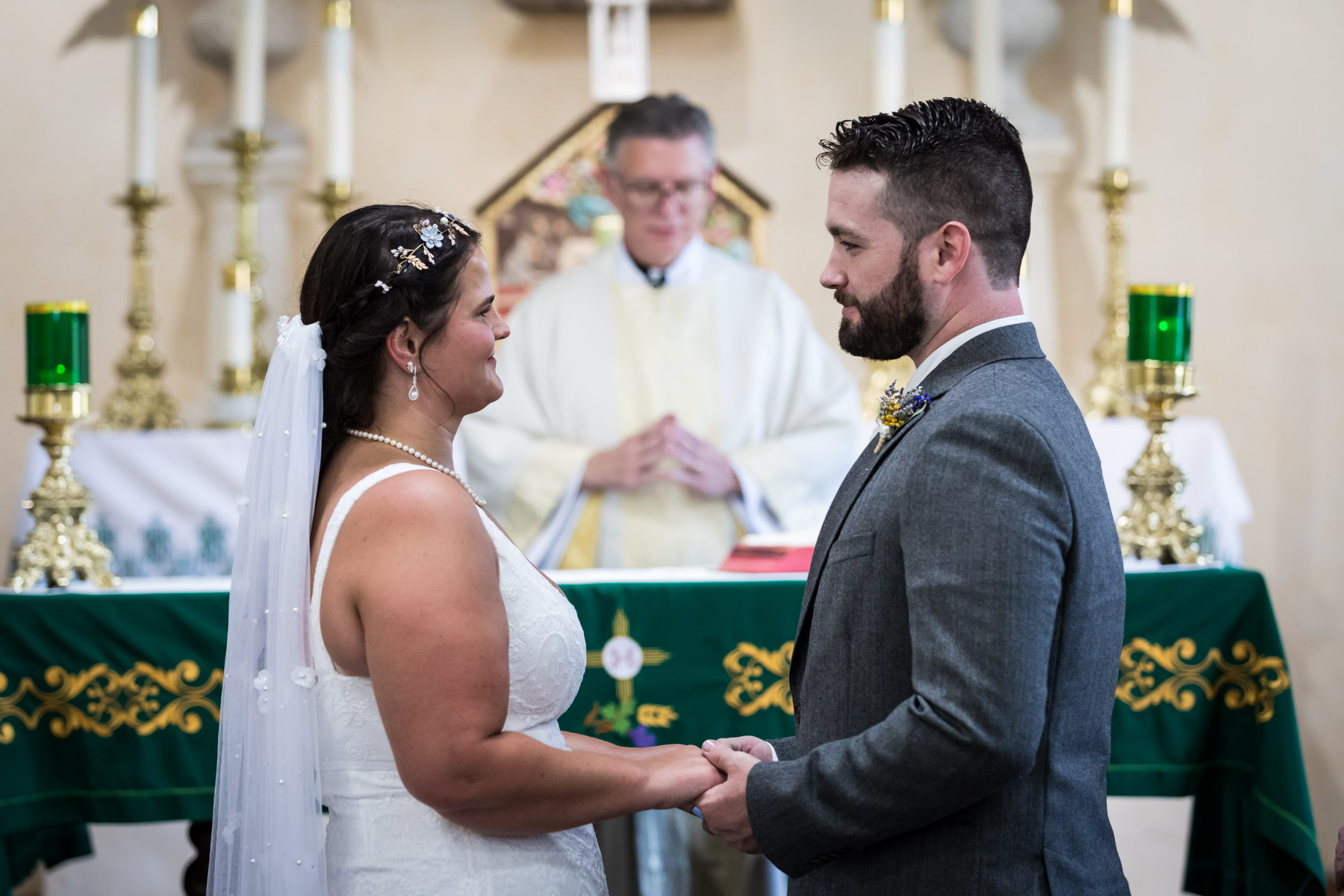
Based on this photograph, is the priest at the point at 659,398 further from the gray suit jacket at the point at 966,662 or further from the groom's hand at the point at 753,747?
the gray suit jacket at the point at 966,662

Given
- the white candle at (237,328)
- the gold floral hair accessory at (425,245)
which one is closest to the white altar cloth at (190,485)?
the white candle at (237,328)

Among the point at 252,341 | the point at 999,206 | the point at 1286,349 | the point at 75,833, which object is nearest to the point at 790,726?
the point at 999,206

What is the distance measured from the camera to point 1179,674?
122 inches

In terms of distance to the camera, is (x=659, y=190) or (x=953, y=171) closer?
(x=953, y=171)

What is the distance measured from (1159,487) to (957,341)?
168cm

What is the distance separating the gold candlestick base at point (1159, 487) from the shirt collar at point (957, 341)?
1.58 m

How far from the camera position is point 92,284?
580 centimetres

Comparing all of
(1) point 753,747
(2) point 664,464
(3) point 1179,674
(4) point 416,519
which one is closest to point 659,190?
(2) point 664,464

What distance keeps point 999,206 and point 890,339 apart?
0.80 ft

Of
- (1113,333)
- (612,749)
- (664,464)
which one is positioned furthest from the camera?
(1113,333)

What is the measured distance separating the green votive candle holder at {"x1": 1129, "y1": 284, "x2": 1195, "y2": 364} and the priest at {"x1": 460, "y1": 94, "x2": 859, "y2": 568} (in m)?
0.98

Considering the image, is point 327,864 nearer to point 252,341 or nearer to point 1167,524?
point 1167,524

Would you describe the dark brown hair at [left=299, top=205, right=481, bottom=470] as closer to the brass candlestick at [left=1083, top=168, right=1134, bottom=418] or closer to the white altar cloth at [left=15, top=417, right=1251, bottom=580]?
the white altar cloth at [left=15, top=417, right=1251, bottom=580]

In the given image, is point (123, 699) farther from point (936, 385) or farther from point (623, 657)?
point (936, 385)
